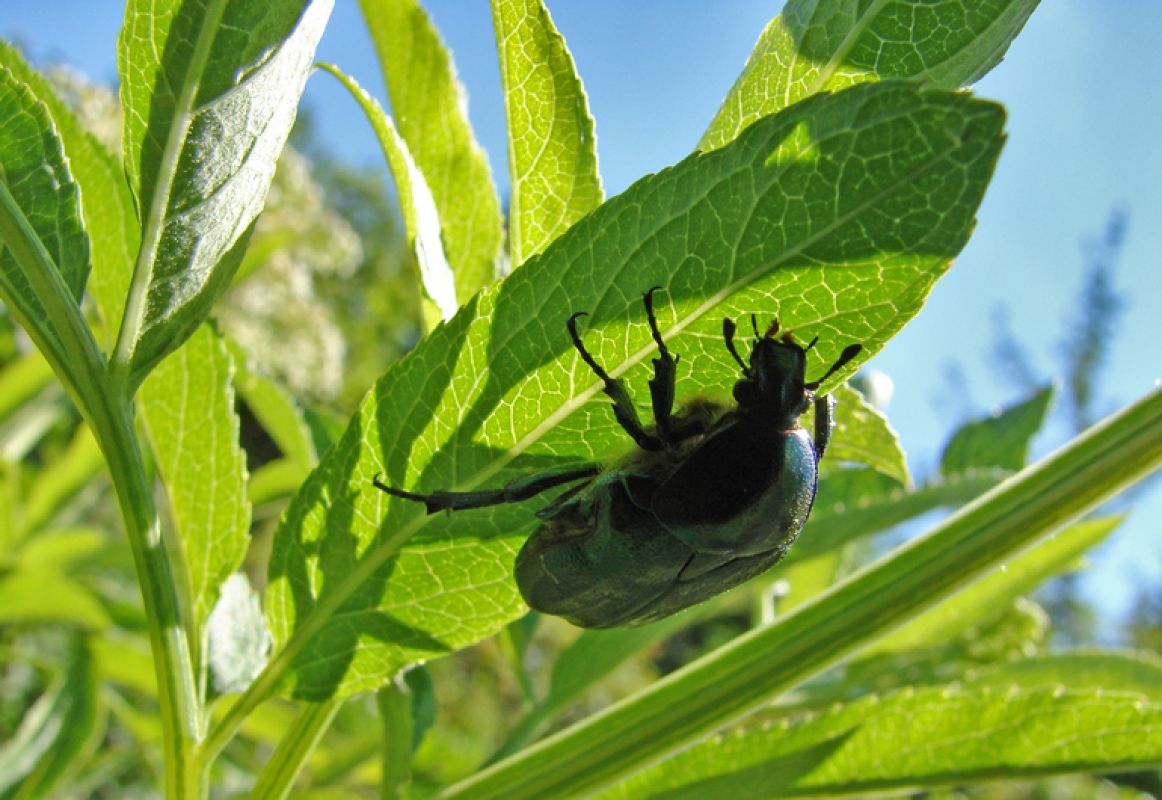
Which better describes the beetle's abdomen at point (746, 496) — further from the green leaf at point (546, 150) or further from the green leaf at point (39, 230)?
the green leaf at point (39, 230)

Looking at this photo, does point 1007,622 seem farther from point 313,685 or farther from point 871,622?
point 313,685

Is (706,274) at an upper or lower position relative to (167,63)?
lower

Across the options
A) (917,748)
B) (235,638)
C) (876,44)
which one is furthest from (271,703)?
(876,44)

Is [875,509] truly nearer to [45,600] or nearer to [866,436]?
[866,436]

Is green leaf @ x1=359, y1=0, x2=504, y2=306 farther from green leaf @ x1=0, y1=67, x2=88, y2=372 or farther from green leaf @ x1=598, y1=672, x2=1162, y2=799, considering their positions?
green leaf @ x1=598, y1=672, x2=1162, y2=799

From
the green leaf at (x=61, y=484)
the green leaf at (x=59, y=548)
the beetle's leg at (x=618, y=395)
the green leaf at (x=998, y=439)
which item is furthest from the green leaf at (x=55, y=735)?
the green leaf at (x=998, y=439)

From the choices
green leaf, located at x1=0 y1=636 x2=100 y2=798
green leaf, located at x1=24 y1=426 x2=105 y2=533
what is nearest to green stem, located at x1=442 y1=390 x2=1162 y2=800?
green leaf, located at x1=0 y1=636 x2=100 y2=798

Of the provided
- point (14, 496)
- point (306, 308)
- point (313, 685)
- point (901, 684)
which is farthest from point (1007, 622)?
point (306, 308)
